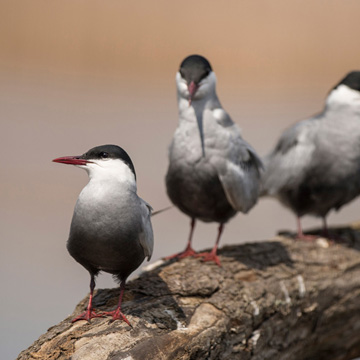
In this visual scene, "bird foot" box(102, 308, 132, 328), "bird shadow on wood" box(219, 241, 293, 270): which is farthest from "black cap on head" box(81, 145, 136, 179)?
"bird shadow on wood" box(219, 241, 293, 270)

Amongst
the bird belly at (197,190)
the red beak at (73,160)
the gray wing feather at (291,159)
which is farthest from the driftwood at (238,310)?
the red beak at (73,160)

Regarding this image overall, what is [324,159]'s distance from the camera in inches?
A: 189

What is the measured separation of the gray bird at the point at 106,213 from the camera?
2.64 m

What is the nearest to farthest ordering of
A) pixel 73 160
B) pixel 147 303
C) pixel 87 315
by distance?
pixel 73 160
pixel 87 315
pixel 147 303

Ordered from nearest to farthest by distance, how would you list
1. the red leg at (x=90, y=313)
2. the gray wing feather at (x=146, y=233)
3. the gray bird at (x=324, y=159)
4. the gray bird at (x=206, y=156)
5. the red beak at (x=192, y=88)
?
1. the gray wing feather at (x=146, y=233)
2. the red leg at (x=90, y=313)
3. the red beak at (x=192, y=88)
4. the gray bird at (x=206, y=156)
5. the gray bird at (x=324, y=159)

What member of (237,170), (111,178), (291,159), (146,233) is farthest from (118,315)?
(291,159)

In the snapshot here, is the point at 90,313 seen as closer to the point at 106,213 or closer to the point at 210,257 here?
the point at 106,213

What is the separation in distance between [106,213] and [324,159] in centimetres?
261

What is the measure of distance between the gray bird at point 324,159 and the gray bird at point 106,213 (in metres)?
2.41

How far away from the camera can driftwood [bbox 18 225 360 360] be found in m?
2.81

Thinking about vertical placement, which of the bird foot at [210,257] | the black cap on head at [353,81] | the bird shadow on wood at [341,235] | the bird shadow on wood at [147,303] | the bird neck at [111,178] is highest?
the black cap on head at [353,81]

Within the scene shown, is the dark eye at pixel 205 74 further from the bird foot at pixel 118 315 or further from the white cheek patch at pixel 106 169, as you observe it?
the bird foot at pixel 118 315

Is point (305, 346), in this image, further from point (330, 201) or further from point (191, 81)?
point (191, 81)

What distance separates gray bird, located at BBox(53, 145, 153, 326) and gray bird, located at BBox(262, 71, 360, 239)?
2414mm
